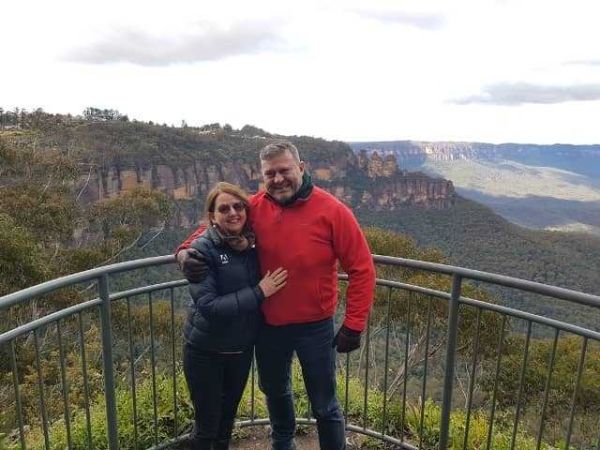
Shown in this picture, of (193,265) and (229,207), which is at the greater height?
(229,207)

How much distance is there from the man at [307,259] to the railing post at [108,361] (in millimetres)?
486

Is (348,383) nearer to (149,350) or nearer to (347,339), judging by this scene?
(347,339)

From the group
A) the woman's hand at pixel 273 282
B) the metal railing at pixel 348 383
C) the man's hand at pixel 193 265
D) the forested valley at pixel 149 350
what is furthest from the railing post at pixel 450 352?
the man's hand at pixel 193 265

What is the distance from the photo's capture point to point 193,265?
7.02 feet

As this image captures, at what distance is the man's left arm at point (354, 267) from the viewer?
2.30m

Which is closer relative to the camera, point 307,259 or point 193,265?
point 193,265

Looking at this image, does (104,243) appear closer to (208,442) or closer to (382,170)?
(208,442)

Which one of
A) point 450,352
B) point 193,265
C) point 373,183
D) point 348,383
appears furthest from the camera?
point 373,183

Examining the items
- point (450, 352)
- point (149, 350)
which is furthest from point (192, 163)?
point (450, 352)

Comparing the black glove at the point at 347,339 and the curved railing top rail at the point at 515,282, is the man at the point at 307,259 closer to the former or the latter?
the black glove at the point at 347,339

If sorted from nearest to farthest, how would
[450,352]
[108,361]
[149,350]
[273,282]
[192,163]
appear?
[273,282] < [108,361] < [450,352] < [149,350] < [192,163]

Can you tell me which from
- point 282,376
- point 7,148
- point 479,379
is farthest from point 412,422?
point 7,148

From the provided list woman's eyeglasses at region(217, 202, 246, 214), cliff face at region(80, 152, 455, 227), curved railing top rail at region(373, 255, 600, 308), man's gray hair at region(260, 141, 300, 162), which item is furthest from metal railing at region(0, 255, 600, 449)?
cliff face at region(80, 152, 455, 227)

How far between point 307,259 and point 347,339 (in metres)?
0.40
